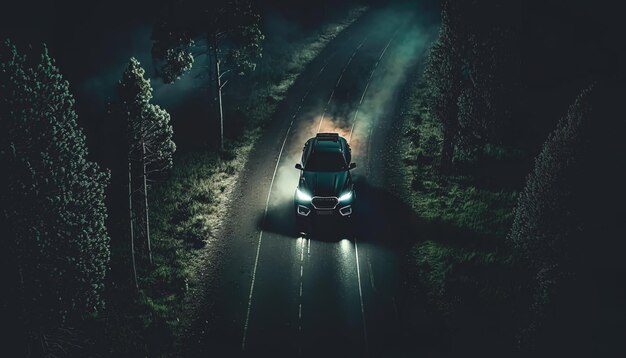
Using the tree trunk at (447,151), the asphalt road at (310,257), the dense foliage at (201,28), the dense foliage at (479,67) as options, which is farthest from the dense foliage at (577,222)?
the dense foliage at (201,28)

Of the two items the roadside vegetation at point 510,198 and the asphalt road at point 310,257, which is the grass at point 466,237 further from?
the asphalt road at point 310,257

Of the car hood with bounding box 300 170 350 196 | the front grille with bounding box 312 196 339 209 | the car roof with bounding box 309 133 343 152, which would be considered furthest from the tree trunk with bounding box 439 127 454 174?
the front grille with bounding box 312 196 339 209

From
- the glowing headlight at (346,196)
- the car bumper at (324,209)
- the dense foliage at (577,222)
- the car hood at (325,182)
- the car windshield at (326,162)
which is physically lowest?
the dense foliage at (577,222)

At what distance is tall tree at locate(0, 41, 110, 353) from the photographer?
11.4m

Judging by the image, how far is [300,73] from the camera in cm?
3353

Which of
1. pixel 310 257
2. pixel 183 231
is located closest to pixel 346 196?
pixel 310 257

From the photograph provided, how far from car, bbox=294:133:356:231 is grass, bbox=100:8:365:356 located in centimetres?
386

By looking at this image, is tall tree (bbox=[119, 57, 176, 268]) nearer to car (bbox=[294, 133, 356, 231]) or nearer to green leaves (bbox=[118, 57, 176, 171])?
green leaves (bbox=[118, 57, 176, 171])

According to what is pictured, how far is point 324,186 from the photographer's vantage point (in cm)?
1889

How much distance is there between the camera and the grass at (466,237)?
15389 millimetres

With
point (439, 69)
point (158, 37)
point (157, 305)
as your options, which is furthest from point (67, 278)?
point (439, 69)

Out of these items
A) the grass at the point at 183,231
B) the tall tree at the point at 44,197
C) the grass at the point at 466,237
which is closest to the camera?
the tall tree at the point at 44,197

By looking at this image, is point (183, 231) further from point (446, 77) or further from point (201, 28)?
point (446, 77)

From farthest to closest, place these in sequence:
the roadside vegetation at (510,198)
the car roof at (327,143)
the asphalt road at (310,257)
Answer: the car roof at (327,143) → the asphalt road at (310,257) → the roadside vegetation at (510,198)
